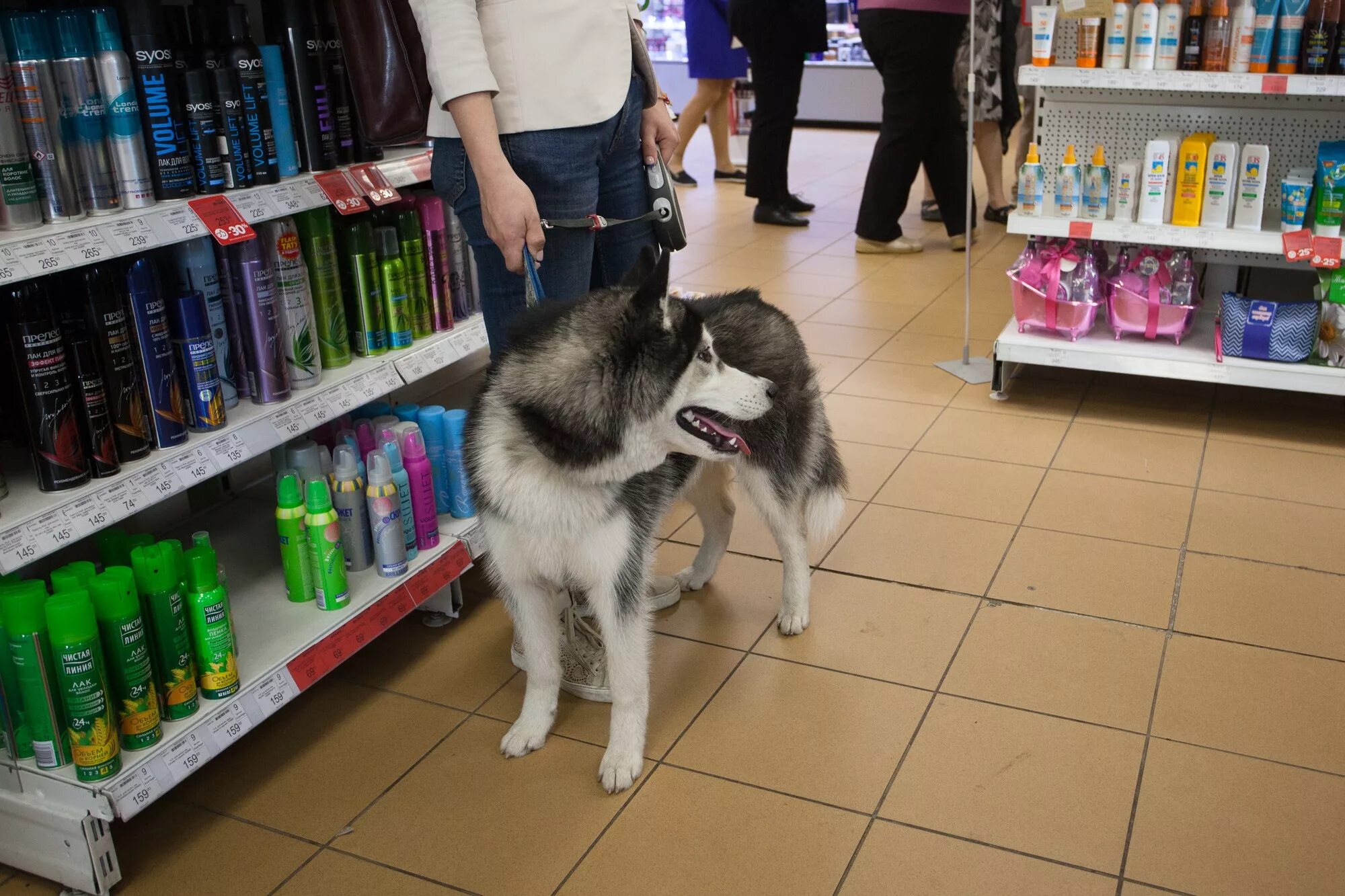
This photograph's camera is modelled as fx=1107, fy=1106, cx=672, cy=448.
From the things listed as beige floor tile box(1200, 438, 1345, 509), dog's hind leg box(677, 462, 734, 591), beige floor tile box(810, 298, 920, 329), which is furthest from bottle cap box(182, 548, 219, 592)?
beige floor tile box(810, 298, 920, 329)

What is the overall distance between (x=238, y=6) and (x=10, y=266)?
0.73 meters

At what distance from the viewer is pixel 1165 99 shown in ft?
12.7

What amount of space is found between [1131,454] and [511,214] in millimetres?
2355

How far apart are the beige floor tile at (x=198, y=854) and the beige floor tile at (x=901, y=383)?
2.59 m

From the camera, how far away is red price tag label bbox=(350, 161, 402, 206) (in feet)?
7.46

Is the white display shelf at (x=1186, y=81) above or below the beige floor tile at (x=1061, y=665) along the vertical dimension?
above

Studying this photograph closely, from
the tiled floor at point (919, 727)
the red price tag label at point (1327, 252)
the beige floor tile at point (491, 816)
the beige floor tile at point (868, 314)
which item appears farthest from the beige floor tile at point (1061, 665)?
the beige floor tile at point (868, 314)

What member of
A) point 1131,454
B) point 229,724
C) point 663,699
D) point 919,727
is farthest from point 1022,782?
point 1131,454

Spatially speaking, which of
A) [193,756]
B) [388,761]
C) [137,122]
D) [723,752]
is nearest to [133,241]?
[137,122]

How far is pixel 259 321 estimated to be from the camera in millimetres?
2166

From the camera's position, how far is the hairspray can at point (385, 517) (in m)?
2.34

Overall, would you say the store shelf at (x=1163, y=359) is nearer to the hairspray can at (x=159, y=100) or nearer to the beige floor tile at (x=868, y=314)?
the beige floor tile at (x=868, y=314)

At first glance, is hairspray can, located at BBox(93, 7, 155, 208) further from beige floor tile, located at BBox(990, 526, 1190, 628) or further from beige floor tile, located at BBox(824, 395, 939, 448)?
beige floor tile, located at BBox(824, 395, 939, 448)

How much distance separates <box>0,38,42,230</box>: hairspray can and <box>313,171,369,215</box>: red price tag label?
56 centimetres
